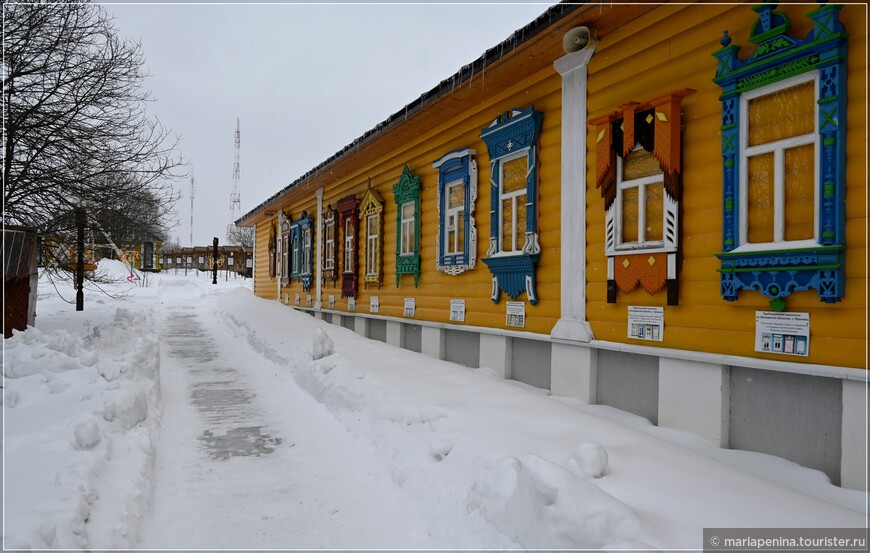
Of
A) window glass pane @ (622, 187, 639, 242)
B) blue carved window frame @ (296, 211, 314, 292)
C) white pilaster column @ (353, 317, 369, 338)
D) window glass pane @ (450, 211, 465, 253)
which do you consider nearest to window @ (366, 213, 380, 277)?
white pilaster column @ (353, 317, 369, 338)

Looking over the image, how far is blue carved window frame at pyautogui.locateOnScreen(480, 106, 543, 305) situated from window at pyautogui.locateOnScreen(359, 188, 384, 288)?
4.12 m

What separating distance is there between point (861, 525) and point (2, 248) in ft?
30.2

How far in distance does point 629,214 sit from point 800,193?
1551 millimetres

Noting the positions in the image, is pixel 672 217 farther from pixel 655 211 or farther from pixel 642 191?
pixel 642 191

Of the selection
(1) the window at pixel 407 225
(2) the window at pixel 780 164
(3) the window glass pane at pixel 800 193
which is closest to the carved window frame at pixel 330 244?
(1) the window at pixel 407 225

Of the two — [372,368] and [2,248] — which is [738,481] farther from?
[2,248]

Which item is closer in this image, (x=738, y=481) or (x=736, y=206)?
(x=738, y=481)

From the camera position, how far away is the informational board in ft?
15.3

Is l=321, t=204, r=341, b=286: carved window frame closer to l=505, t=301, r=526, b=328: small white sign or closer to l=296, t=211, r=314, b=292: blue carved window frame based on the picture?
l=296, t=211, r=314, b=292: blue carved window frame

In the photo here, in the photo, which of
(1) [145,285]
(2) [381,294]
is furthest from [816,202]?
(1) [145,285]

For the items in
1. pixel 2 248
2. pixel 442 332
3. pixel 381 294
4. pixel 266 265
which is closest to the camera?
pixel 2 248

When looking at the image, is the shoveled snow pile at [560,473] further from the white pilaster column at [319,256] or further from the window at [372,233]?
the white pilaster column at [319,256]

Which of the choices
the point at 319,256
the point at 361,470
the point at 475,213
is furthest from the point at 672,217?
the point at 319,256

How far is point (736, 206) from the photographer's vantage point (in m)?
3.96
